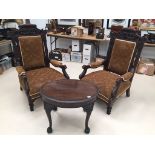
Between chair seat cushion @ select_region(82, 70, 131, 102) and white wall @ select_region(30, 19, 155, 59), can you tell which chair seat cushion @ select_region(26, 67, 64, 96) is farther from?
white wall @ select_region(30, 19, 155, 59)

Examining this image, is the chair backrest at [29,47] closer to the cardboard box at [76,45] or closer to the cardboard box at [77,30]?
the cardboard box at [77,30]

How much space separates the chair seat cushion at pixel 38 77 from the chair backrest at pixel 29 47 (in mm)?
145

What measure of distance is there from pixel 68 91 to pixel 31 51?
1047 millimetres

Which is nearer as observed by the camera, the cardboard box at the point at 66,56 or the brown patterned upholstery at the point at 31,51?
the brown patterned upholstery at the point at 31,51

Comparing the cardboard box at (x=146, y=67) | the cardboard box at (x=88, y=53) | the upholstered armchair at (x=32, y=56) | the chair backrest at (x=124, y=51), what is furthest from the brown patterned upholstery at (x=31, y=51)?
the cardboard box at (x=146, y=67)

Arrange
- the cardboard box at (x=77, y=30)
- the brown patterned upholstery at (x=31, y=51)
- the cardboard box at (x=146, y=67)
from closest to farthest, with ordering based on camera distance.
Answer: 1. the brown patterned upholstery at (x=31, y=51)
2. the cardboard box at (x=146, y=67)
3. the cardboard box at (x=77, y=30)

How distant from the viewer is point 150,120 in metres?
2.30

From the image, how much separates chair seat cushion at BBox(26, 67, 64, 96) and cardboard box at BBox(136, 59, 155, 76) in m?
1.94

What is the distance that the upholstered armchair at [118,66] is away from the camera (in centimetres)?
232
